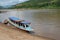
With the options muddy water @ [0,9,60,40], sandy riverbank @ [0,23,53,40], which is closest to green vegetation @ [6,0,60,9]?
muddy water @ [0,9,60,40]

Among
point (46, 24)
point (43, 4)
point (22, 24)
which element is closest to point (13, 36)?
point (22, 24)

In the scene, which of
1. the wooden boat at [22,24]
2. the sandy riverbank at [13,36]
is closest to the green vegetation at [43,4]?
the wooden boat at [22,24]

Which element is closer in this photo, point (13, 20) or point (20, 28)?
point (20, 28)

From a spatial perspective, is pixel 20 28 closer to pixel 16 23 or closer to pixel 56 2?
pixel 16 23

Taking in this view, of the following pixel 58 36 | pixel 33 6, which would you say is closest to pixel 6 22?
pixel 58 36

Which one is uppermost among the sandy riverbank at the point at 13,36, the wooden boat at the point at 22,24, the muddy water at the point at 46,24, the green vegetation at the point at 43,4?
the sandy riverbank at the point at 13,36

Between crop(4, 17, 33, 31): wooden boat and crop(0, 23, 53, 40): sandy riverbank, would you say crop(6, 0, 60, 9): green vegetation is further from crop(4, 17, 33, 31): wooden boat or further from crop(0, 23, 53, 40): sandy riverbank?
crop(0, 23, 53, 40): sandy riverbank

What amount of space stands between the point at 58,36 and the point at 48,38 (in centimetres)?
114

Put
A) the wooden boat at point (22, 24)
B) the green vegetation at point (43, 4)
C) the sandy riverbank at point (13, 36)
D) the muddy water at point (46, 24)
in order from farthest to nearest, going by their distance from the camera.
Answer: the green vegetation at point (43, 4) < the wooden boat at point (22, 24) < the muddy water at point (46, 24) < the sandy riverbank at point (13, 36)

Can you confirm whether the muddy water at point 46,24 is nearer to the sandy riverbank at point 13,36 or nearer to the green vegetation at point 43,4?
the sandy riverbank at point 13,36

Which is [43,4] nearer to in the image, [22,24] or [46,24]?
[46,24]

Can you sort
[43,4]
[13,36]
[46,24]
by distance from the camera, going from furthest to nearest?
[43,4], [46,24], [13,36]

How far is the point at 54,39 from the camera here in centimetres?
1627

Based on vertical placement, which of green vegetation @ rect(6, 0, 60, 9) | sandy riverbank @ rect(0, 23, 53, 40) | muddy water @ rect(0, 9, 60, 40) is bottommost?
green vegetation @ rect(6, 0, 60, 9)
